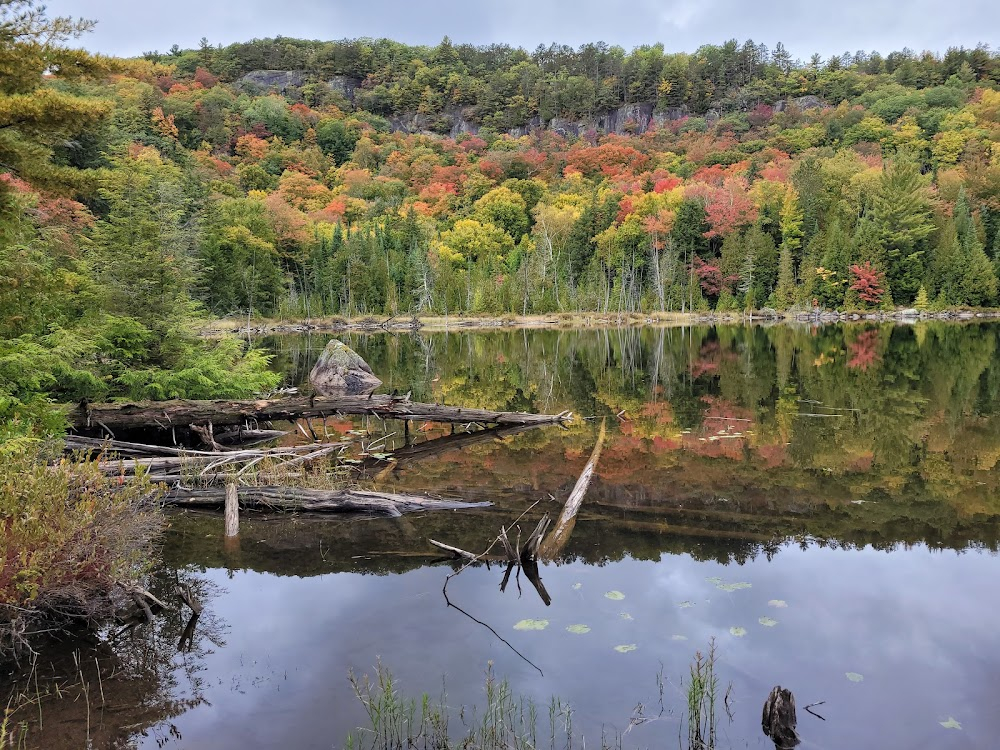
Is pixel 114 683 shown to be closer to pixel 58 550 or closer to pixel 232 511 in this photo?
pixel 58 550

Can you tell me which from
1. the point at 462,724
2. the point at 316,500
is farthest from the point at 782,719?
the point at 316,500

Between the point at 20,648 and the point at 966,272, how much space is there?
6941cm

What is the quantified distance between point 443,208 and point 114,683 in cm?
9330

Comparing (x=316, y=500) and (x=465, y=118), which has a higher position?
(x=465, y=118)

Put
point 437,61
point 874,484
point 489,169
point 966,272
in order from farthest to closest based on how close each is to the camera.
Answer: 1. point 437,61
2. point 489,169
3. point 966,272
4. point 874,484

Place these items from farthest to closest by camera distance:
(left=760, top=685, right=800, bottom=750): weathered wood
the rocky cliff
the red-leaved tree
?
1. the rocky cliff
2. the red-leaved tree
3. (left=760, top=685, right=800, bottom=750): weathered wood

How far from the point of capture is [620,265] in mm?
71375

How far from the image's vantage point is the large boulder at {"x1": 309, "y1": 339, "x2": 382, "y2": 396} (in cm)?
2108

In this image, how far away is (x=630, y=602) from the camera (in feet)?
20.6

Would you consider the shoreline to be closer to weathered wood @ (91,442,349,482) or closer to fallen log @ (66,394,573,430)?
fallen log @ (66,394,573,430)

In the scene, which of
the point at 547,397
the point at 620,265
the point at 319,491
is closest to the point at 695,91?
the point at 620,265

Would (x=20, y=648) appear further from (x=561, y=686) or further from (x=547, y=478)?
(x=547, y=478)

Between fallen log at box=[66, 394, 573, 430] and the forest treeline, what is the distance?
793 mm

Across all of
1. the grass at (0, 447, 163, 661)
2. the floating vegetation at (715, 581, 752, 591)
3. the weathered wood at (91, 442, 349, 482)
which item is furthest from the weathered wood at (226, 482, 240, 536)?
the floating vegetation at (715, 581, 752, 591)
